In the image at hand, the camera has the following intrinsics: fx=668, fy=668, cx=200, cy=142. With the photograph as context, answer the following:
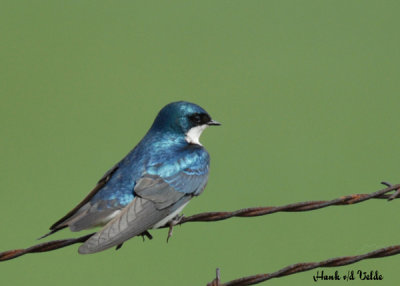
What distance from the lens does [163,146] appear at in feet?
14.0

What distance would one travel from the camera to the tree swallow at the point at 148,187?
138 inches

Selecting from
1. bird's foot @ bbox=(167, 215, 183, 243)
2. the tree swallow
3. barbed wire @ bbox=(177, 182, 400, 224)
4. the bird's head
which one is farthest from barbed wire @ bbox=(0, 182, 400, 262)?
the bird's head

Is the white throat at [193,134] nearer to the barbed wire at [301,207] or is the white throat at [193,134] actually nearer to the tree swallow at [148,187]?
the tree swallow at [148,187]

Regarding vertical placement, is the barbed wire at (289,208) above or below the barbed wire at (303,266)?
above

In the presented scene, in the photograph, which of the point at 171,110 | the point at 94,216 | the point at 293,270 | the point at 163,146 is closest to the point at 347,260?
the point at 293,270

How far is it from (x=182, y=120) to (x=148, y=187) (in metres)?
0.83

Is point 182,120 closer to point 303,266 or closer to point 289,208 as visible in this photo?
point 289,208

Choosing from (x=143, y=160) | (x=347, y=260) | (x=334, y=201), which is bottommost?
(x=347, y=260)

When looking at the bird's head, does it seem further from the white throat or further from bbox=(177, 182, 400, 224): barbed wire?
Answer: bbox=(177, 182, 400, 224): barbed wire

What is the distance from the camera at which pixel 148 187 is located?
3834mm

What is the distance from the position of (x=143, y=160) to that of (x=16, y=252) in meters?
1.26

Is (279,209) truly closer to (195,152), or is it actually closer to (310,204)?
(310,204)

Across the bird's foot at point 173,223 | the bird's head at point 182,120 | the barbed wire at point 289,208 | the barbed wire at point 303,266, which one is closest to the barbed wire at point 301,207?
the barbed wire at point 289,208

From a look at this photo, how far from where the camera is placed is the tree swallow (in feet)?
11.5
